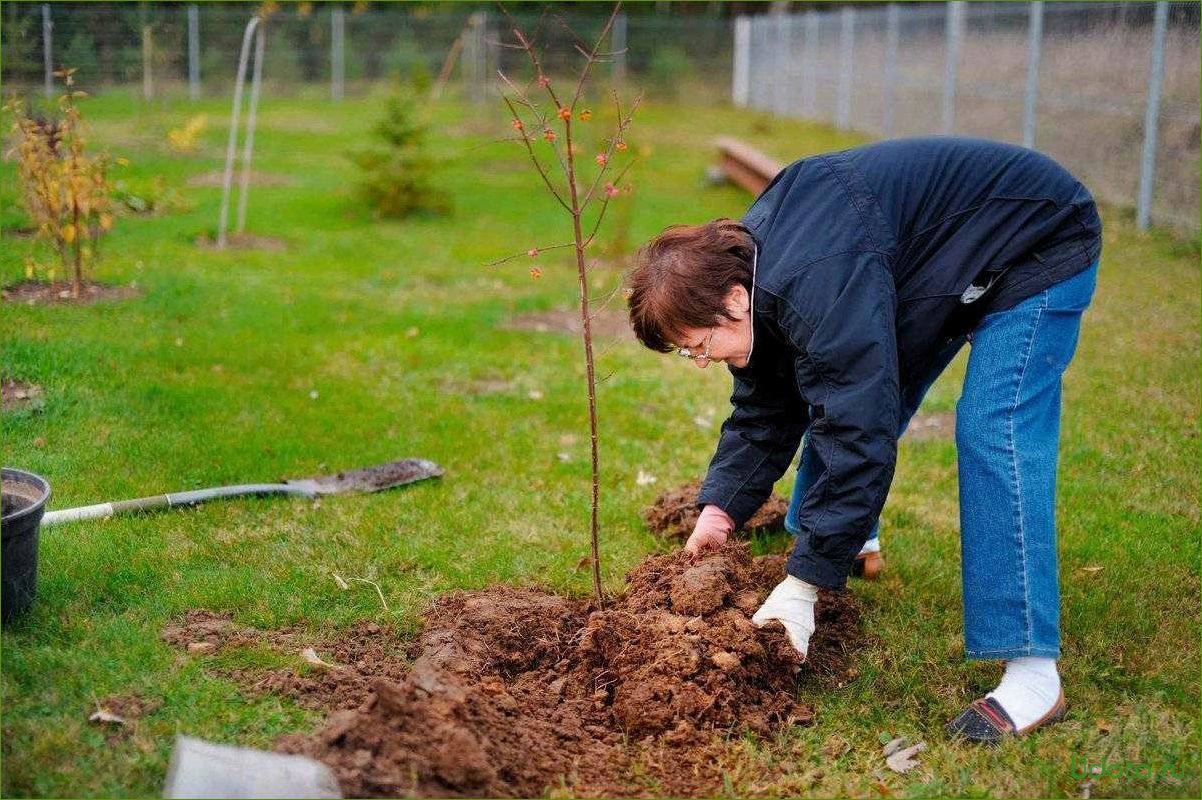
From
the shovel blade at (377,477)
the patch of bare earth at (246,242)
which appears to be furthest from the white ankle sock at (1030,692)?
the patch of bare earth at (246,242)

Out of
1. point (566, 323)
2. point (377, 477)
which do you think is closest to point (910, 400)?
point (377, 477)

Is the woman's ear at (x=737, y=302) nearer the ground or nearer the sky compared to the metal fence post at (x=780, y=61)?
nearer the ground

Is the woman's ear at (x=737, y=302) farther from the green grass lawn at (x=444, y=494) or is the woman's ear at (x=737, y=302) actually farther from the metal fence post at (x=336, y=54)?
the metal fence post at (x=336, y=54)

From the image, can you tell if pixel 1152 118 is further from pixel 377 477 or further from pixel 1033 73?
pixel 377 477

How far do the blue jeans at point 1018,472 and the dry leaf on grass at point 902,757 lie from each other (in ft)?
0.97

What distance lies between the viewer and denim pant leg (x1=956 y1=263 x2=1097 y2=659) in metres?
2.73

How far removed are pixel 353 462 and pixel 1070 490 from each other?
Result: 3071 millimetres

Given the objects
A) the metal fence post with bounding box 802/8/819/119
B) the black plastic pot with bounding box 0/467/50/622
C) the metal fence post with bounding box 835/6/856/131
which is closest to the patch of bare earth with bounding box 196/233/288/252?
the black plastic pot with bounding box 0/467/50/622

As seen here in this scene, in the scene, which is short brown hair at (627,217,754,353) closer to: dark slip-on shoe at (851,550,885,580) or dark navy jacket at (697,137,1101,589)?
dark navy jacket at (697,137,1101,589)

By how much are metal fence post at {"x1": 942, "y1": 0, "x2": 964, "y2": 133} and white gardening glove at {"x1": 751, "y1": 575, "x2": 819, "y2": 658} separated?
12.0m

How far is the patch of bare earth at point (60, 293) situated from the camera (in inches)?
245

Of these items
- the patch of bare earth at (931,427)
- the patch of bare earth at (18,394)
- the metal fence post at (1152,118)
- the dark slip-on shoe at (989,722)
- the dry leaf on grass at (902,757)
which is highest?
the metal fence post at (1152,118)

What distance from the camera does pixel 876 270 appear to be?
8.48 feet

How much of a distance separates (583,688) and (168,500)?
73.8 inches
